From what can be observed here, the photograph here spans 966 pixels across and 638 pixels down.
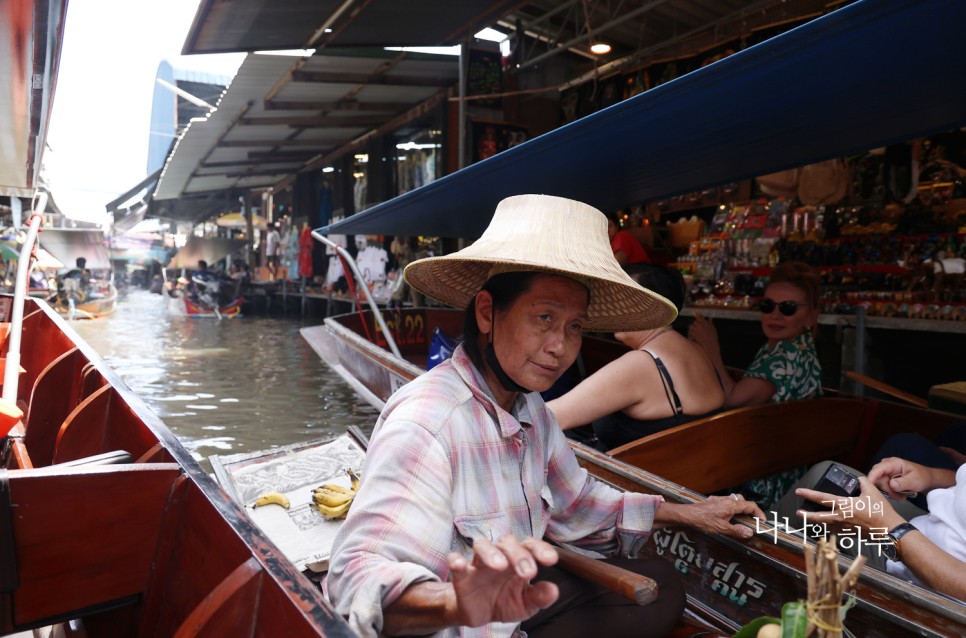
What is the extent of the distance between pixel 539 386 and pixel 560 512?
51cm

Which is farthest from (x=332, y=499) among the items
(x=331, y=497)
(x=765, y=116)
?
Result: (x=765, y=116)

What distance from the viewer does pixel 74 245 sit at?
1917 centimetres

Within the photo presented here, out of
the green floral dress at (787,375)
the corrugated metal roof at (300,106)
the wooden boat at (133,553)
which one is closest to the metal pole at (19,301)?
the wooden boat at (133,553)

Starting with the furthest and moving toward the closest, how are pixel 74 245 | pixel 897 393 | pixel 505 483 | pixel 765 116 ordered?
1. pixel 74 245
2. pixel 897 393
3. pixel 765 116
4. pixel 505 483

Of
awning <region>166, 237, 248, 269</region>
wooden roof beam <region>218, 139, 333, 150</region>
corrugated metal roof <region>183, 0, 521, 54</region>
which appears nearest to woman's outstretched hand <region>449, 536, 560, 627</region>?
corrugated metal roof <region>183, 0, 521, 54</region>

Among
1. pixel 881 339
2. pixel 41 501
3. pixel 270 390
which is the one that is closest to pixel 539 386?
pixel 41 501

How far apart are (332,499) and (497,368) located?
167cm

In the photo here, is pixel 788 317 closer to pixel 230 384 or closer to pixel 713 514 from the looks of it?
pixel 713 514

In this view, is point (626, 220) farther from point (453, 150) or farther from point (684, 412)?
point (684, 412)

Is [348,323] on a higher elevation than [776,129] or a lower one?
lower

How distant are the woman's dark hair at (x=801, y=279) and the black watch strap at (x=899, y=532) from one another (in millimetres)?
1506

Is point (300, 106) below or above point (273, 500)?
above

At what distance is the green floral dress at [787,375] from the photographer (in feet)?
9.45

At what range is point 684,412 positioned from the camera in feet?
8.27
